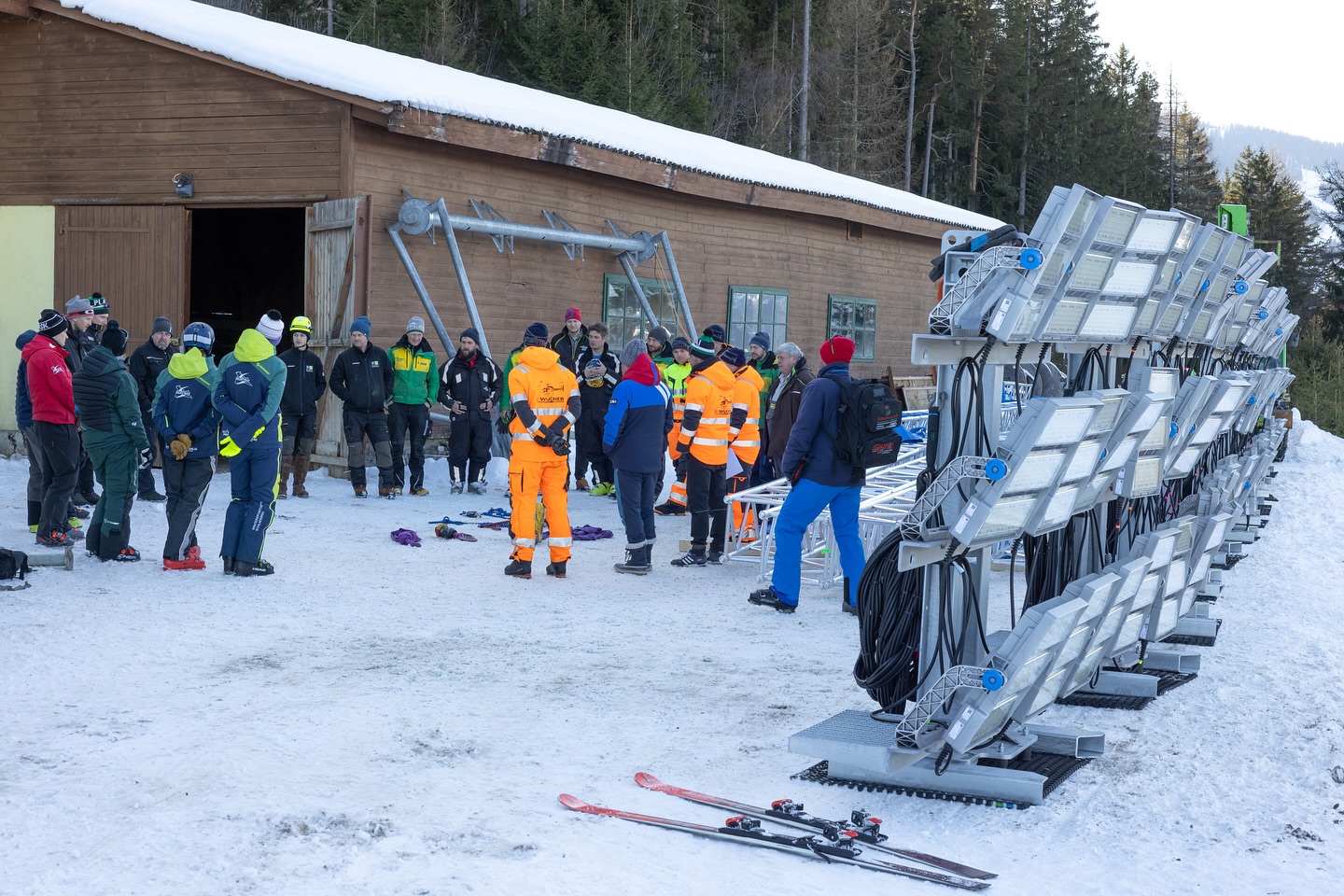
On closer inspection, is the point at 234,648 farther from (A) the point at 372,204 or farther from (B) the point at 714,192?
(B) the point at 714,192

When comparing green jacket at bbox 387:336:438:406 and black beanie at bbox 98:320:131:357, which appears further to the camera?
green jacket at bbox 387:336:438:406

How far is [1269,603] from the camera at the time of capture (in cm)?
927

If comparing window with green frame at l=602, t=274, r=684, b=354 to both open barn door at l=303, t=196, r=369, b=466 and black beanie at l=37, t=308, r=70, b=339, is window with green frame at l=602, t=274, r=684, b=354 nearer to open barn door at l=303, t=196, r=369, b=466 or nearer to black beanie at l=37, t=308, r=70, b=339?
open barn door at l=303, t=196, r=369, b=466

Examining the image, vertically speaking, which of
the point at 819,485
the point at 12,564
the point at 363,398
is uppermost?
the point at 363,398

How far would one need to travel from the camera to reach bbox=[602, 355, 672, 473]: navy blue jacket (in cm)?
959

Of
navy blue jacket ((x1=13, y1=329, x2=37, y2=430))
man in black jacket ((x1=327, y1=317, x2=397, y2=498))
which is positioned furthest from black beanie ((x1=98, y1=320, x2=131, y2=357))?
man in black jacket ((x1=327, y1=317, x2=397, y2=498))

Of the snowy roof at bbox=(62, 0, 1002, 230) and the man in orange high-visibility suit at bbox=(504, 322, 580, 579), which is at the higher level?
the snowy roof at bbox=(62, 0, 1002, 230)

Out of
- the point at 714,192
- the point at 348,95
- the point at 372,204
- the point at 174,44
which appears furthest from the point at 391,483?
the point at 714,192

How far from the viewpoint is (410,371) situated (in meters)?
13.2

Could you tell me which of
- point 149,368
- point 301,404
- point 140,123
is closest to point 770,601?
point 301,404

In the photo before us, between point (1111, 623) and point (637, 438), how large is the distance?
15.0 feet

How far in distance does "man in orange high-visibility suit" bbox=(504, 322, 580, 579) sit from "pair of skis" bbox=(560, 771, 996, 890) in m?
4.55

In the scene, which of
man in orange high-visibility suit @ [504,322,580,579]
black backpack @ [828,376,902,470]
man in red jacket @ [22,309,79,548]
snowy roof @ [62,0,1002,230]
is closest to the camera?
black backpack @ [828,376,902,470]

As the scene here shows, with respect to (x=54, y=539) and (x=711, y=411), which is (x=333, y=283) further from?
(x=711, y=411)
